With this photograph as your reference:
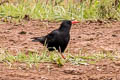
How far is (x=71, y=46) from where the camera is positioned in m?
8.64

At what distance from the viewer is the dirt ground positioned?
6102 mm

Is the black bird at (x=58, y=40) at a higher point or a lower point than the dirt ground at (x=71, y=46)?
higher

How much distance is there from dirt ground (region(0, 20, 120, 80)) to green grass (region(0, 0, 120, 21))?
0.36 metres

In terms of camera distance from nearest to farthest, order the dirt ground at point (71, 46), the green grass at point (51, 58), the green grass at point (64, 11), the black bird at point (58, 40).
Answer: the dirt ground at point (71, 46) → the green grass at point (51, 58) → the black bird at point (58, 40) → the green grass at point (64, 11)

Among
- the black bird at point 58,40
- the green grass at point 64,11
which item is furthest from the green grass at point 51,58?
the green grass at point 64,11

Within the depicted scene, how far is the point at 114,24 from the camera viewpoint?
10711mm

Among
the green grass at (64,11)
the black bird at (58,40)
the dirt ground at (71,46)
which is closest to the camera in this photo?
the dirt ground at (71,46)

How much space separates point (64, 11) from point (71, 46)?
9.69 feet

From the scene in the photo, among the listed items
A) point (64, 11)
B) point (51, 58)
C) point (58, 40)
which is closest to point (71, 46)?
point (58, 40)

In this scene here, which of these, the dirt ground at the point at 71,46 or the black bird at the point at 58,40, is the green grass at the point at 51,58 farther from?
the black bird at the point at 58,40

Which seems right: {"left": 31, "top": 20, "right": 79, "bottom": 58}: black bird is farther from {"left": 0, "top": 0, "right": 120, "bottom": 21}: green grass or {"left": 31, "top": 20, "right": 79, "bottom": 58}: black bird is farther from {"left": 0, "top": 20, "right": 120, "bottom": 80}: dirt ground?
{"left": 0, "top": 0, "right": 120, "bottom": 21}: green grass

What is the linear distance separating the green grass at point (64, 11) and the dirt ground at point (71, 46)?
0.36 metres

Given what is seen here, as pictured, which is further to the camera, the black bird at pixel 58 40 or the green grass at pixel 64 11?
the green grass at pixel 64 11

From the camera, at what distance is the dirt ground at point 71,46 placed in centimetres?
610
